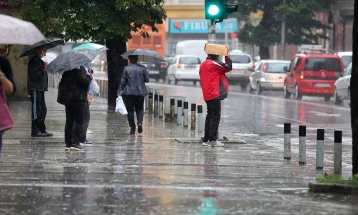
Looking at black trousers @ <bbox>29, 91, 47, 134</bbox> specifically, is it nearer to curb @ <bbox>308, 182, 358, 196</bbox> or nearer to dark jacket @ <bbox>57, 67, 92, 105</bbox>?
dark jacket @ <bbox>57, 67, 92, 105</bbox>

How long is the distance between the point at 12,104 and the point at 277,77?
1786cm

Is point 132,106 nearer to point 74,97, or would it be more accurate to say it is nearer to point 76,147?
point 76,147

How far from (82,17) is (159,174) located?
14427mm

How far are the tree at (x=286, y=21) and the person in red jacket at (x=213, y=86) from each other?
3864cm

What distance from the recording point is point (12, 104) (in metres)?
30.3

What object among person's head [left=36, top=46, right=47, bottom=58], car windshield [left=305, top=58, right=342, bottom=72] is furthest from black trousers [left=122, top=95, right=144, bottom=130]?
car windshield [left=305, top=58, right=342, bottom=72]

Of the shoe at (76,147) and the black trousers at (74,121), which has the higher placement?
the black trousers at (74,121)

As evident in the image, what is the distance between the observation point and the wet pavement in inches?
415

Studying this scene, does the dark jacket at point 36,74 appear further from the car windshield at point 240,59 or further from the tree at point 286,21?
the tree at point 286,21

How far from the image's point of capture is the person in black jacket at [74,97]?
16.4 metres

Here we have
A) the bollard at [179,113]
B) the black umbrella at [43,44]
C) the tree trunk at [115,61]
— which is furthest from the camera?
the tree trunk at [115,61]

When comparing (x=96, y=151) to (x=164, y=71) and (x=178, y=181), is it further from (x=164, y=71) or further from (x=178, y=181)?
(x=164, y=71)

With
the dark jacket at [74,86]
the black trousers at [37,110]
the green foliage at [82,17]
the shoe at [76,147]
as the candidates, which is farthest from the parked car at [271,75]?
the dark jacket at [74,86]

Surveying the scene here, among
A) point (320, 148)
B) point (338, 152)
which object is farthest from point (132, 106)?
point (338, 152)
